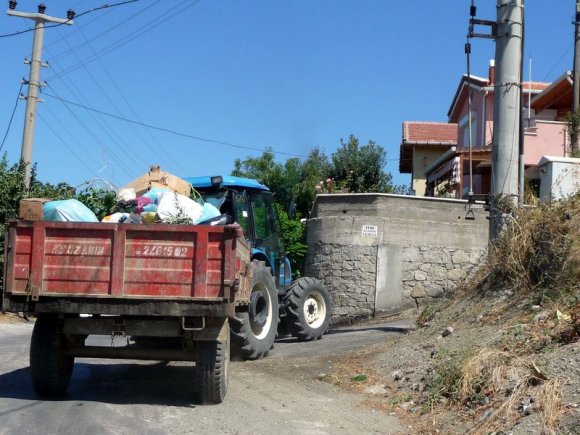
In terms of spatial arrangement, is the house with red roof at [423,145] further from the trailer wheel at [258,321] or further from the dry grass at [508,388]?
the dry grass at [508,388]

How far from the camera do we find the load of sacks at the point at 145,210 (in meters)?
7.49

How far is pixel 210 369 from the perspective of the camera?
702 centimetres

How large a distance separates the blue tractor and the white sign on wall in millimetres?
4323

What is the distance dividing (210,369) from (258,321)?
115 inches

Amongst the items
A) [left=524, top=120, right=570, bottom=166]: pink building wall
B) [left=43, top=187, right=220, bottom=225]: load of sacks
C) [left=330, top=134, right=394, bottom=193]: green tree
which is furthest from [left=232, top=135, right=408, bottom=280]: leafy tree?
[left=43, top=187, right=220, bottom=225]: load of sacks

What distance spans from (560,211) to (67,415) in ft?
20.0

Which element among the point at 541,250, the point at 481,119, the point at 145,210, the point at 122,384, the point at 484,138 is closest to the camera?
the point at 145,210

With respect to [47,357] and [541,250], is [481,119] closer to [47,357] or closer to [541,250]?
[541,250]

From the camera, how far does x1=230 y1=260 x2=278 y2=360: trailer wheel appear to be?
9266mm

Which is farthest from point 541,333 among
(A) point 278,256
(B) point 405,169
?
(B) point 405,169

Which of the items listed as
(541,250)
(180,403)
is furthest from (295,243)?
(180,403)

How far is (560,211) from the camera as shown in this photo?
28.2 ft

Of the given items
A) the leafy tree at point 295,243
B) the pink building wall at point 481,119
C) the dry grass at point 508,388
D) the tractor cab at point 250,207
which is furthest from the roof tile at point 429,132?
the dry grass at point 508,388

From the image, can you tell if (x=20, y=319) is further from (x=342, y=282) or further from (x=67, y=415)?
(x=67, y=415)
